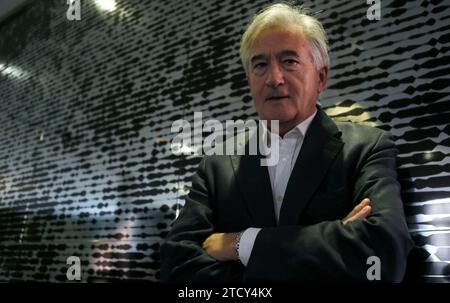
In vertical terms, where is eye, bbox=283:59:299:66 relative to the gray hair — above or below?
below

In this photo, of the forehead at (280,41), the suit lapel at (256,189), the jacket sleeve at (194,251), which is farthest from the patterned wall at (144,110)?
the jacket sleeve at (194,251)

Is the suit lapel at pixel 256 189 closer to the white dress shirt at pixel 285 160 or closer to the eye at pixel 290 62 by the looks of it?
the white dress shirt at pixel 285 160

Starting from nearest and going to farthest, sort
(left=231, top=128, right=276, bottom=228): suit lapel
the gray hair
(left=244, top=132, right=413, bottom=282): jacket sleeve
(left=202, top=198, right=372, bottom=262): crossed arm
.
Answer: (left=244, top=132, right=413, bottom=282): jacket sleeve < (left=202, top=198, right=372, bottom=262): crossed arm < (left=231, top=128, right=276, bottom=228): suit lapel < the gray hair

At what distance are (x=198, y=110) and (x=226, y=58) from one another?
1.04 feet

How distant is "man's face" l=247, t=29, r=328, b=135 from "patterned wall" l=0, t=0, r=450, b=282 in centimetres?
29

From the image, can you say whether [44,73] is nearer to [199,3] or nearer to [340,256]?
[199,3]

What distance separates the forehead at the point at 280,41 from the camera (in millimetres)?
1169

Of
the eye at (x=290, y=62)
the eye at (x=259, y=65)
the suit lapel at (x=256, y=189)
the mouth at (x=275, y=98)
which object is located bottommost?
the suit lapel at (x=256, y=189)

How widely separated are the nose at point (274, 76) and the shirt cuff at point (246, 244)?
50 cm

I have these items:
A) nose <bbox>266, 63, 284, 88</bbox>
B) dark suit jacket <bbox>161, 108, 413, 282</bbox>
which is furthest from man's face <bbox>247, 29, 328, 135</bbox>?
dark suit jacket <bbox>161, 108, 413, 282</bbox>

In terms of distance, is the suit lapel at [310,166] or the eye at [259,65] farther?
the eye at [259,65]

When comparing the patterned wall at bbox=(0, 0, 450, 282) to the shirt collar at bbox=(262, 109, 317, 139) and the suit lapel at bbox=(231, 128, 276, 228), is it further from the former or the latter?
the suit lapel at bbox=(231, 128, 276, 228)

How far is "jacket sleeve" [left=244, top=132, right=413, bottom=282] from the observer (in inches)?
32.9
